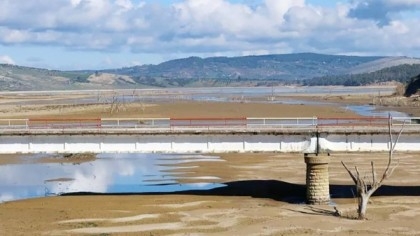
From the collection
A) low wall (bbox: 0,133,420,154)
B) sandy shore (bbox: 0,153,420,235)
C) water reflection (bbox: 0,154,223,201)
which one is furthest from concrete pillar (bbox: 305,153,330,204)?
water reflection (bbox: 0,154,223,201)

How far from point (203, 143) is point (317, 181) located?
310 inches

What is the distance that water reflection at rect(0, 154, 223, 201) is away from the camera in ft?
152

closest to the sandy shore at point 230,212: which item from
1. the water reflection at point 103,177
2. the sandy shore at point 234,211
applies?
the sandy shore at point 234,211

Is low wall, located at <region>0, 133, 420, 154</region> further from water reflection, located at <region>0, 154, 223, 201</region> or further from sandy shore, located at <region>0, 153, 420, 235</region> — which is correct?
water reflection, located at <region>0, 154, 223, 201</region>

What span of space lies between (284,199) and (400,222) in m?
8.88

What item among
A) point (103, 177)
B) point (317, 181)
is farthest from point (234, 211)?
point (103, 177)

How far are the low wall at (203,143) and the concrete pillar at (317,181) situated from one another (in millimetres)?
2157

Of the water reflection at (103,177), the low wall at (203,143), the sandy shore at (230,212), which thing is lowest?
the sandy shore at (230,212)

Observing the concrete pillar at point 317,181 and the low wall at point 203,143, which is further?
the low wall at point 203,143

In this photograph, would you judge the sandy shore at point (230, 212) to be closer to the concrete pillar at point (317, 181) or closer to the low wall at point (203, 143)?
the concrete pillar at point (317, 181)

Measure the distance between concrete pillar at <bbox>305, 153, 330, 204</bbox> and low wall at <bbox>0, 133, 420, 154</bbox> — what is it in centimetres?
216

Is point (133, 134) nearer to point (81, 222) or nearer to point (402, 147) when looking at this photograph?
point (81, 222)

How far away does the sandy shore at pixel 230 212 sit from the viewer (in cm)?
3316

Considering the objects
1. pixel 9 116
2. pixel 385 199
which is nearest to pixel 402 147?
pixel 385 199
